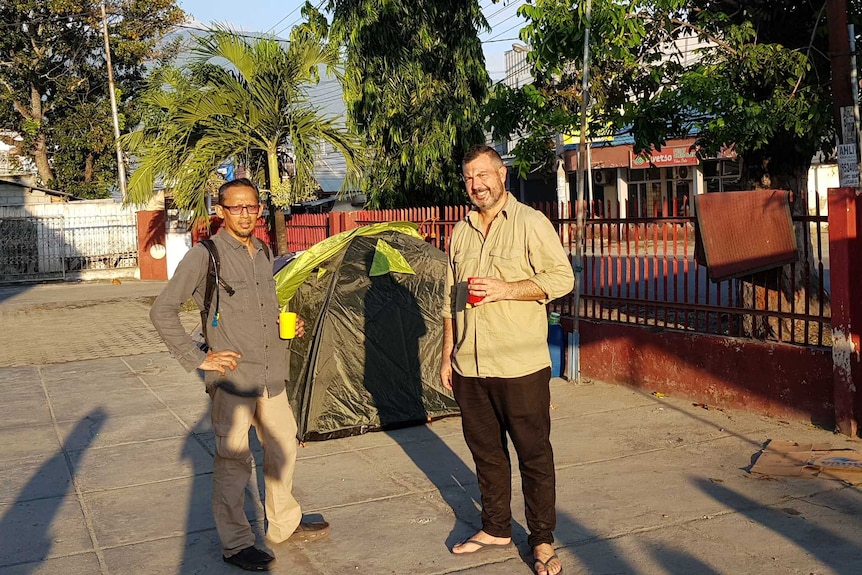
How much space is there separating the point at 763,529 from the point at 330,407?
11.1 ft

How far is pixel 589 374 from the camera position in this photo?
346 inches

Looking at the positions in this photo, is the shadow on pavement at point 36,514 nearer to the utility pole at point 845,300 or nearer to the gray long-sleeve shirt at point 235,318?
the gray long-sleeve shirt at point 235,318

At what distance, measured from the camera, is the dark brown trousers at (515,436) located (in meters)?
4.31

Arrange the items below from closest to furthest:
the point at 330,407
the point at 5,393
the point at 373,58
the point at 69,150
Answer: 1. the point at 330,407
2. the point at 5,393
3. the point at 373,58
4. the point at 69,150

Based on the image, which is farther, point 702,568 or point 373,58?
point 373,58

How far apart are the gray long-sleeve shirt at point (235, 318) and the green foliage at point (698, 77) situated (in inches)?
157

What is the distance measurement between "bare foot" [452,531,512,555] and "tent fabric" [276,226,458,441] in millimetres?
2638

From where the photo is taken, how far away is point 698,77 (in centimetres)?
737

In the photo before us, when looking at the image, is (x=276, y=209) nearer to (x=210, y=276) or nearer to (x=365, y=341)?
(x=365, y=341)

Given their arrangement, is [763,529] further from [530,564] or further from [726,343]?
[726,343]

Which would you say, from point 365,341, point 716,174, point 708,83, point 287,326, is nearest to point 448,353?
point 287,326

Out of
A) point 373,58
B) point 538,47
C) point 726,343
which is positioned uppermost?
point 373,58

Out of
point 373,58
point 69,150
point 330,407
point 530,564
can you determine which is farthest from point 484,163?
point 69,150

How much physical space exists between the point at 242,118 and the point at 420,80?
360 centimetres
